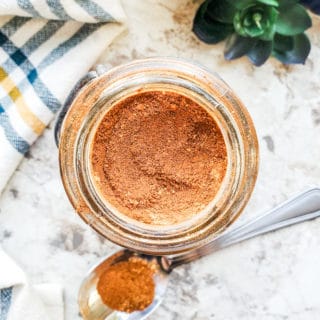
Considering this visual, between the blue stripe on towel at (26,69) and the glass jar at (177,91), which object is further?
the blue stripe on towel at (26,69)

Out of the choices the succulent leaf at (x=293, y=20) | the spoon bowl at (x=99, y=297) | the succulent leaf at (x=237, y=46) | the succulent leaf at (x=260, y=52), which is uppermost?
the succulent leaf at (x=293, y=20)

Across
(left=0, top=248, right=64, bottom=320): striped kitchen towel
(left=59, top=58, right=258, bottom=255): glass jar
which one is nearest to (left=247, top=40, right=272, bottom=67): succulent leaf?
(left=59, top=58, right=258, bottom=255): glass jar

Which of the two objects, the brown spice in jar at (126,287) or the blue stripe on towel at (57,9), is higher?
the blue stripe on towel at (57,9)

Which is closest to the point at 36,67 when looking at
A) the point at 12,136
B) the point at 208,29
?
the point at 12,136

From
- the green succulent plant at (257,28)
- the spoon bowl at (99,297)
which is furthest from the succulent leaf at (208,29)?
Result: the spoon bowl at (99,297)

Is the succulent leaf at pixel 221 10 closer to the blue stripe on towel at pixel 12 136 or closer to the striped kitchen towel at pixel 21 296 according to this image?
the blue stripe on towel at pixel 12 136

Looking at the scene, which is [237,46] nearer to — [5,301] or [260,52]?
[260,52]

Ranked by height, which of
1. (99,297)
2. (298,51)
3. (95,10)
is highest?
(95,10)

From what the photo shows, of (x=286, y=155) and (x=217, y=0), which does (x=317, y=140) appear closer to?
(x=286, y=155)
